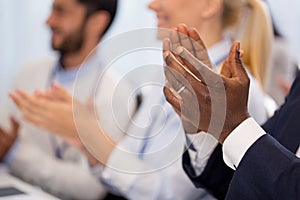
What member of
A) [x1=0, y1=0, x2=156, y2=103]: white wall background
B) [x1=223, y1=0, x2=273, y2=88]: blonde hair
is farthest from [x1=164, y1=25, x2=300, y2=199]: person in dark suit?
[x1=0, y1=0, x2=156, y2=103]: white wall background

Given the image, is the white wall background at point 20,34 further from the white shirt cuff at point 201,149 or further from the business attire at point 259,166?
the business attire at point 259,166

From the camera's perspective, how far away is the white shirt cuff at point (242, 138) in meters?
0.75

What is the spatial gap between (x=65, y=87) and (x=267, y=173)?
1147 millimetres

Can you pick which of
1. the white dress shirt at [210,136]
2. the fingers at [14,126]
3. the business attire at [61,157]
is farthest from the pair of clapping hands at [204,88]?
the fingers at [14,126]

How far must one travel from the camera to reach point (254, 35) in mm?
1390

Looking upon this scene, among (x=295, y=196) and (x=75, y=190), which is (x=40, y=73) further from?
(x=295, y=196)

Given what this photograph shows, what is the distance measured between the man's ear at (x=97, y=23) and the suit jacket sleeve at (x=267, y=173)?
3.77ft

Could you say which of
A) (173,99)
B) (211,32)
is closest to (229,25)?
(211,32)

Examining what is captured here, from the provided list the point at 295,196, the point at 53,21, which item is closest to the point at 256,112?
the point at 295,196

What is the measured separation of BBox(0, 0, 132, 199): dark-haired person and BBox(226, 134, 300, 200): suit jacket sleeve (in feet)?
1.89

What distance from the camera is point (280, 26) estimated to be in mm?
2395

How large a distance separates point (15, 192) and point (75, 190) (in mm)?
272

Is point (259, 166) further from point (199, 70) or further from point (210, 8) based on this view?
point (210, 8)

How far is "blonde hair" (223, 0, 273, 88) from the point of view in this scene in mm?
1362
